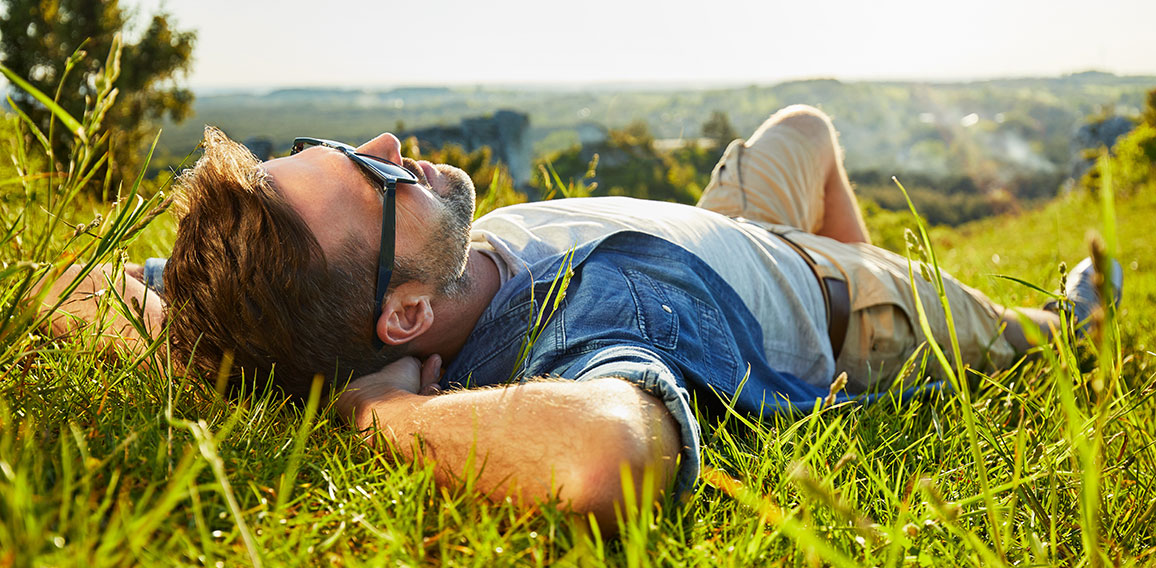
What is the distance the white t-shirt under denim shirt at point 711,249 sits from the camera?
266cm

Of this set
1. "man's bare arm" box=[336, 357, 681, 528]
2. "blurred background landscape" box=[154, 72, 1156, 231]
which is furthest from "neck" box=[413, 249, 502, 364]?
"blurred background landscape" box=[154, 72, 1156, 231]

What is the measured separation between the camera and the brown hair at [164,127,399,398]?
6.81 feet

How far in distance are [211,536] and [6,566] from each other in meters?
0.36

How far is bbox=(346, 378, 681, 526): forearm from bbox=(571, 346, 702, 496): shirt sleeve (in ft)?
0.08

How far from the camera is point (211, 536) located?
4.11 ft

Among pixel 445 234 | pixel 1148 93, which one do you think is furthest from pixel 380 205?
pixel 1148 93

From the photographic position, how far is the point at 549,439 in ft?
5.03

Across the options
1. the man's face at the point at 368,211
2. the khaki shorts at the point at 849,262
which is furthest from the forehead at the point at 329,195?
the khaki shorts at the point at 849,262

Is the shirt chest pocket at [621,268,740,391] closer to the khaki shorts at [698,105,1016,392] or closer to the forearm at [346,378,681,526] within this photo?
the forearm at [346,378,681,526]

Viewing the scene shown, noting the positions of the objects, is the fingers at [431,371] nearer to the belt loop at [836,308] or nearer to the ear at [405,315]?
the ear at [405,315]

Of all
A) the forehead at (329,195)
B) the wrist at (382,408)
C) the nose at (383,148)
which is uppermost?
the nose at (383,148)

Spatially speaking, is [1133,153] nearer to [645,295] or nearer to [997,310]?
[997,310]

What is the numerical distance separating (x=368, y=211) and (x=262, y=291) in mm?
397

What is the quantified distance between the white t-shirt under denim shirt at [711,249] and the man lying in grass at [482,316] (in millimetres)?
11
